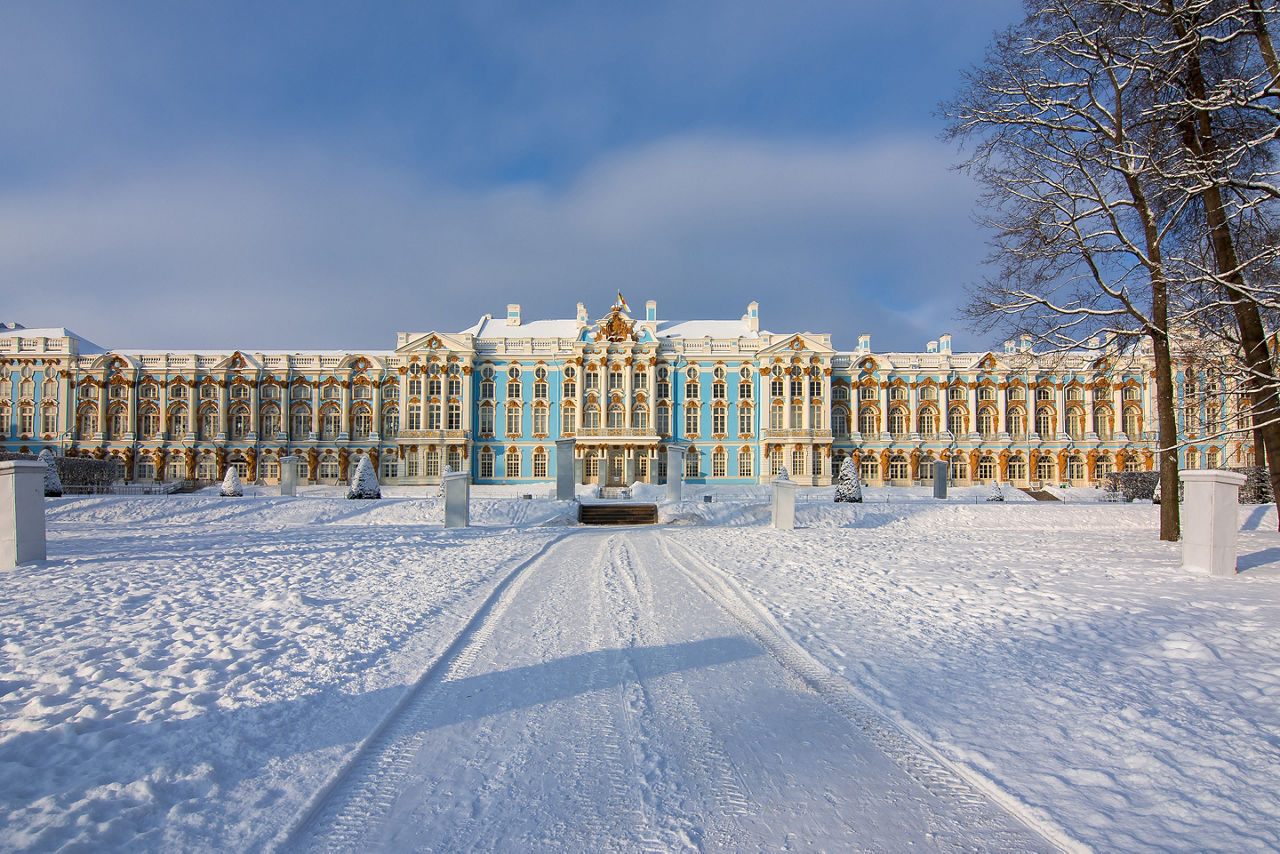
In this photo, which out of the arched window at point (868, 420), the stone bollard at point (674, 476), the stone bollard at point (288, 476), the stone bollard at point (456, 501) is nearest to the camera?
the stone bollard at point (456, 501)

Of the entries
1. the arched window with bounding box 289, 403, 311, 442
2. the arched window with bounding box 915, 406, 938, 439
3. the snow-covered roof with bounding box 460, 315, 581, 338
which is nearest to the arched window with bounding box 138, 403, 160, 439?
the arched window with bounding box 289, 403, 311, 442

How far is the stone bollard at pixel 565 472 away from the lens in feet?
79.8

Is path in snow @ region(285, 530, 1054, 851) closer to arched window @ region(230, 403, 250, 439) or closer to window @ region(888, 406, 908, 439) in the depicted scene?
window @ region(888, 406, 908, 439)

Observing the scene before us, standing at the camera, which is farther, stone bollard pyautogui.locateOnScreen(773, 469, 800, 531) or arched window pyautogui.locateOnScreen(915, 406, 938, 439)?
arched window pyautogui.locateOnScreen(915, 406, 938, 439)

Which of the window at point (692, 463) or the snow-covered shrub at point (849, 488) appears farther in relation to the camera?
the window at point (692, 463)

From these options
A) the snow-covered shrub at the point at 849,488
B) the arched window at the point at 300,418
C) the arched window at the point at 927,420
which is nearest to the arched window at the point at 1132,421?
the arched window at the point at 927,420

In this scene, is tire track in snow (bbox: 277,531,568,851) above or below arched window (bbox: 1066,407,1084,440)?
below

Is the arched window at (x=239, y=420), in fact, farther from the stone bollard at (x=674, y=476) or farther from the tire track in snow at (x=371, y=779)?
the tire track in snow at (x=371, y=779)

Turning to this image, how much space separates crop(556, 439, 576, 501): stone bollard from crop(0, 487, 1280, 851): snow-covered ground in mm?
15003

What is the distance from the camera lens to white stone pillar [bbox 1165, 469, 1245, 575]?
870 centimetres

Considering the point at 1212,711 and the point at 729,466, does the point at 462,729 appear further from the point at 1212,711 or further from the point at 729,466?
the point at 729,466

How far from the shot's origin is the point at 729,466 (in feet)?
152

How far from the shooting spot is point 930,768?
3520 mm

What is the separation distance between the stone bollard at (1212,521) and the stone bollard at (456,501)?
15243 millimetres
